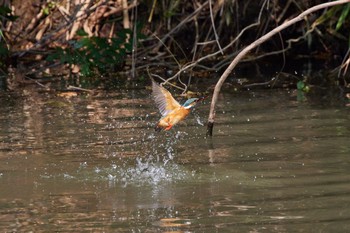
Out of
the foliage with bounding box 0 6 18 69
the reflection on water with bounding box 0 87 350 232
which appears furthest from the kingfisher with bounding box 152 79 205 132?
the foliage with bounding box 0 6 18 69

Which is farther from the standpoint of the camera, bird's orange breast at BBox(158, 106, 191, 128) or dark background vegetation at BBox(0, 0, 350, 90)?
dark background vegetation at BBox(0, 0, 350, 90)

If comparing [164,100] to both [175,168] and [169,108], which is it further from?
[175,168]

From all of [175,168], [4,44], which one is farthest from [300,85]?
[4,44]

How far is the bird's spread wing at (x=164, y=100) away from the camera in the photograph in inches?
242

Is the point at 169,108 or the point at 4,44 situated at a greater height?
the point at 4,44

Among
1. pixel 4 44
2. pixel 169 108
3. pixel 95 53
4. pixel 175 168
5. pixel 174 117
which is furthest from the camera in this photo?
pixel 4 44

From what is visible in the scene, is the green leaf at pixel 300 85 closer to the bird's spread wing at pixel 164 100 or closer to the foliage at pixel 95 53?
the foliage at pixel 95 53

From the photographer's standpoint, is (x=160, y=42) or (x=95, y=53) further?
(x=160, y=42)

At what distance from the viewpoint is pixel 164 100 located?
619cm

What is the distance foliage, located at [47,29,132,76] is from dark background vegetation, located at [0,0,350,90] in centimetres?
1

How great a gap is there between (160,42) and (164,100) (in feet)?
15.4

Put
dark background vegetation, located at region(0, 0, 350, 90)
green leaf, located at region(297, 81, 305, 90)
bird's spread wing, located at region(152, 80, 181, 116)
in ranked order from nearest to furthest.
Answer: bird's spread wing, located at region(152, 80, 181, 116) → green leaf, located at region(297, 81, 305, 90) → dark background vegetation, located at region(0, 0, 350, 90)

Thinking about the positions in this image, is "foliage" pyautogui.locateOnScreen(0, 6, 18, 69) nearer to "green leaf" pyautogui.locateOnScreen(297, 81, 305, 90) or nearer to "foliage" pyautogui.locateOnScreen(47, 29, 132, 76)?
"foliage" pyautogui.locateOnScreen(47, 29, 132, 76)

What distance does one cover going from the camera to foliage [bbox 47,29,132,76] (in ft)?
33.2
